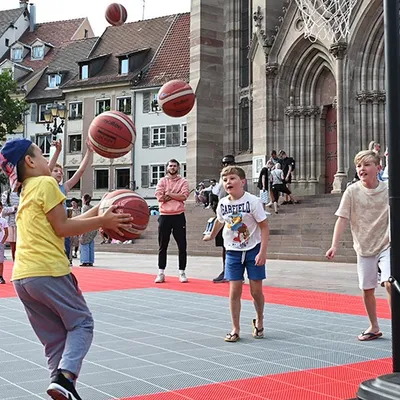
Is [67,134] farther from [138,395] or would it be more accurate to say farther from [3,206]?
[138,395]

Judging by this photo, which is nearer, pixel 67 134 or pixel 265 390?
pixel 265 390

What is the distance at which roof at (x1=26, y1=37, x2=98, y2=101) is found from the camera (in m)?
55.9

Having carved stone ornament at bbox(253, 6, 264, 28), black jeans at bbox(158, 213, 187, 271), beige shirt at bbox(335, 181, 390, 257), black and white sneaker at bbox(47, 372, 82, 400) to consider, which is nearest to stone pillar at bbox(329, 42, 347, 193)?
carved stone ornament at bbox(253, 6, 264, 28)

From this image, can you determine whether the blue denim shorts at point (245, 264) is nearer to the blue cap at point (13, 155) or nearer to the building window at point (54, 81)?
the blue cap at point (13, 155)

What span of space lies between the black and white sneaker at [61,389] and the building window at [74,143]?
50769 mm

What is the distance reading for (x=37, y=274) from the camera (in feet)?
12.7

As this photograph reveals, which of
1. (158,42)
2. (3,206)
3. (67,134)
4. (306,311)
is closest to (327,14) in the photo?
(3,206)

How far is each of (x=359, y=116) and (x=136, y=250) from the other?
968 cm

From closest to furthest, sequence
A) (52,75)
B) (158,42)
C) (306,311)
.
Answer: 1. (306,311)
2. (158,42)
3. (52,75)

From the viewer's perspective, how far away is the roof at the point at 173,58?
1912 inches

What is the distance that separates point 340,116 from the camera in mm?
25406

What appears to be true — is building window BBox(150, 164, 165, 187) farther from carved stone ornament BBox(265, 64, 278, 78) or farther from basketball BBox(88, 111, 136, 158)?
basketball BBox(88, 111, 136, 158)

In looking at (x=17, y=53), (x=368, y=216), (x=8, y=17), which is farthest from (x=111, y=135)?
(x=8, y=17)

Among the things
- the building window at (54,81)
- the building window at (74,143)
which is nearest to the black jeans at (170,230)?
the building window at (74,143)
